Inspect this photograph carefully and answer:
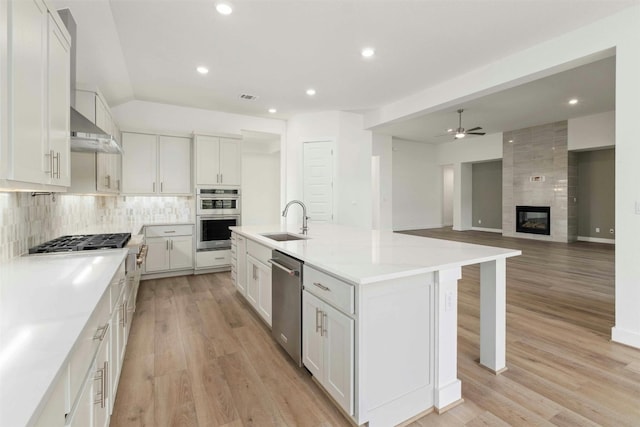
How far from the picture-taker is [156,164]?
4.79 m

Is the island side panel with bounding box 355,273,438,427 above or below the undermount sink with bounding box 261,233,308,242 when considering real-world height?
below

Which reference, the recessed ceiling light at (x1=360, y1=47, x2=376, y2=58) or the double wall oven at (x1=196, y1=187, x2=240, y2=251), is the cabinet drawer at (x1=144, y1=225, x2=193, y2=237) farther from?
the recessed ceiling light at (x1=360, y1=47, x2=376, y2=58)

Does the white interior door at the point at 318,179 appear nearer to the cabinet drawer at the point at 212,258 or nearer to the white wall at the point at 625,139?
the cabinet drawer at the point at 212,258

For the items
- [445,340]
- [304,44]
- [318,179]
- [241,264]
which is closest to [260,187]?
[318,179]

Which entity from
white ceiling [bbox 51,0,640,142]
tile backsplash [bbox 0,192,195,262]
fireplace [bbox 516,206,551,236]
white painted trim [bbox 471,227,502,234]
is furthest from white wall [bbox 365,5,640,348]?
white painted trim [bbox 471,227,502,234]

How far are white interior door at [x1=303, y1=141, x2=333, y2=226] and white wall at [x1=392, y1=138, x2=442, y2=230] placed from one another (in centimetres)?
481

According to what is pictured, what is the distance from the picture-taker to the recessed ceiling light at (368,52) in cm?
338

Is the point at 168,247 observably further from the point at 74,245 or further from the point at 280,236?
the point at 74,245

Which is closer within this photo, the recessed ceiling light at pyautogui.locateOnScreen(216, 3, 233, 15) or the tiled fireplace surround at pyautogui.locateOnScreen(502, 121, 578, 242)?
the recessed ceiling light at pyautogui.locateOnScreen(216, 3, 233, 15)

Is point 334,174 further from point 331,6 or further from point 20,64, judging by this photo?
point 20,64

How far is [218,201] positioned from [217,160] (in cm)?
68

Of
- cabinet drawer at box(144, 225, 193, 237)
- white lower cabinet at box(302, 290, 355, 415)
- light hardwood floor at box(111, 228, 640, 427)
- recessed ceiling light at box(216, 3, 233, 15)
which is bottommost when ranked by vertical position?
light hardwood floor at box(111, 228, 640, 427)

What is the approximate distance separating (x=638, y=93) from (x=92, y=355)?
4.07 meters

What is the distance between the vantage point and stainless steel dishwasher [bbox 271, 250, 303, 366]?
210 cm
